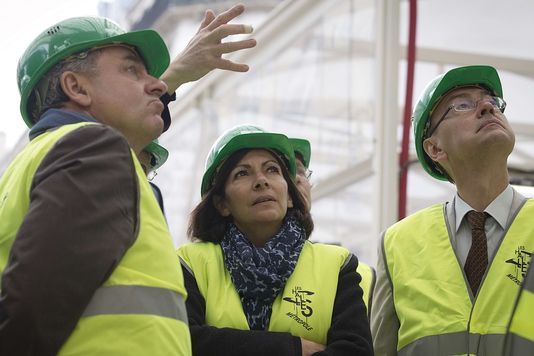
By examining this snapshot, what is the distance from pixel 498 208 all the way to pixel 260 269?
89cm

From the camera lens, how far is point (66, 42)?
2.57m

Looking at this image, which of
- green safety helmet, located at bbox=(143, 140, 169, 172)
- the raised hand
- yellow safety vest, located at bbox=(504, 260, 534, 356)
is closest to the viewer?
yellow safety vest, located at bbox=(504, 260, 534, 356)

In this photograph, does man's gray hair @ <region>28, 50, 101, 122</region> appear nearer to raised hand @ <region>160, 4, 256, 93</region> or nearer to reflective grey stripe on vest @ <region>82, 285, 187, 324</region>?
raised hand @ <region>160, 4, 256, 93</region>

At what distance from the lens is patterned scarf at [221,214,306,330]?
9.56 feet

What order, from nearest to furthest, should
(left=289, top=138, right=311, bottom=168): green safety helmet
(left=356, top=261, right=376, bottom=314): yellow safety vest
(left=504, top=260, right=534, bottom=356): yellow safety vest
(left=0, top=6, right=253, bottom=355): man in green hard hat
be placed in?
(left=0, top=6, right=253, bottom=355): man in green hard hat → (left=504, top=260, right=534, bottom=356): yellow safety vest → (left=356, top=261, right=376, bottom=314): yellow safety vest → (left=289, top=138, right=311, bottom=168): green safety helmet

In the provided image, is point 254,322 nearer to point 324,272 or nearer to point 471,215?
point 324,272

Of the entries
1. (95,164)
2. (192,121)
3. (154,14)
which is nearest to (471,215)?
(95,164)

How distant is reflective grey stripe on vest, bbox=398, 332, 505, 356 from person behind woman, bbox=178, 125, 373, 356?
0.58ft

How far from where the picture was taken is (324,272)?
2.98m

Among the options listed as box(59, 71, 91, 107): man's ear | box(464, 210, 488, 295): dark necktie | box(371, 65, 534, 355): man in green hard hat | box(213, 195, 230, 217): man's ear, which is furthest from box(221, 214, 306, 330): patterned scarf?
box(59, 71, 91, 107): man's ear

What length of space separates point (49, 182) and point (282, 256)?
120 centimetres

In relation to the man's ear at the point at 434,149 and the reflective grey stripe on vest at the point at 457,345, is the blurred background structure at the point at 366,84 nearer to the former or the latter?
the man's ear at the point at 434,149

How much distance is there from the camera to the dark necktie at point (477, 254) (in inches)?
113

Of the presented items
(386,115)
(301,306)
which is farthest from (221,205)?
(386,115)
